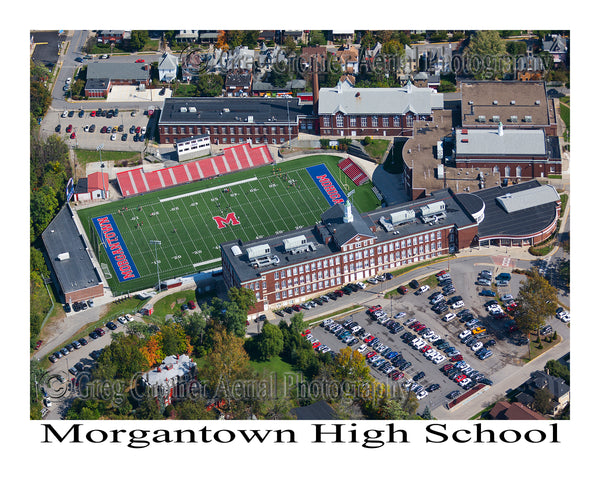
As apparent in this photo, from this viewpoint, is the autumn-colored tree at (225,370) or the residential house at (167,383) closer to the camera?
the autumn-colored tree at (225,370)

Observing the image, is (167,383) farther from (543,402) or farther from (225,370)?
(543,402)

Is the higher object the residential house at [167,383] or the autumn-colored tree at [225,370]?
the autumn-colored tree at [225,370]

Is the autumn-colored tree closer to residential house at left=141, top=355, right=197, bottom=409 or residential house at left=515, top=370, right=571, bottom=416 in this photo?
residential house at left=141, top=355, right=197, bottom=409

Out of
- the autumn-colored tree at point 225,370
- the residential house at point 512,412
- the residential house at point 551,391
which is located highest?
the autumn-colored tree at point 225,370

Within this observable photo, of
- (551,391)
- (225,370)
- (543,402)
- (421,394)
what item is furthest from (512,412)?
(225,370)

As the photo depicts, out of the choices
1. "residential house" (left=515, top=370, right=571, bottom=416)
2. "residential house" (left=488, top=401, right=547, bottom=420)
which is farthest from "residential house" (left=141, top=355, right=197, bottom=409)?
"residential house" (left=515, top=370, right=571, bottom=416)

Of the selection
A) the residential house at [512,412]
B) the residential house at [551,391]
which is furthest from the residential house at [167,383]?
the residential house at [551,391]

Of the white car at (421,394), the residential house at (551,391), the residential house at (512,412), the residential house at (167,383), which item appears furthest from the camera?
the white car at (421,394)

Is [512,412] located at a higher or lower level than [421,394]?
lower

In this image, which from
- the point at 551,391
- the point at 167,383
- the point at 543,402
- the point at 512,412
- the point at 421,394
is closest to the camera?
the point at 512,412

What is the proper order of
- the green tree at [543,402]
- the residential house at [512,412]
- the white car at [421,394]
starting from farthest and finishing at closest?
the white car at [421,394] → the green tree at [543,402] → the residential house at [512,412]

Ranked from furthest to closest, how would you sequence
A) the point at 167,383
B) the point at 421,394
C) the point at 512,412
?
the point at 167,383, the point at 421,394, the point at 512,412

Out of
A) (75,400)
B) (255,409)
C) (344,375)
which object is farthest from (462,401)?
(75,400)

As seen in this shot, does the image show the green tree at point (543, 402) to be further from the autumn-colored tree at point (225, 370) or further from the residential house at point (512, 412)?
the autumn-colored tree at point (225, 370)
